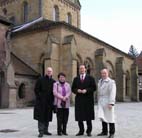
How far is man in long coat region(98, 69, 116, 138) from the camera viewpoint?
10578mm

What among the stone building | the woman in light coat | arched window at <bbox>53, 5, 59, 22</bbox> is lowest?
the woman in light coat

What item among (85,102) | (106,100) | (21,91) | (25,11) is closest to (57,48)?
(21,91)

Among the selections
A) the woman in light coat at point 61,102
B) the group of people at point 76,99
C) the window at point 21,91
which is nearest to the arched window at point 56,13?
the window at point 21,91

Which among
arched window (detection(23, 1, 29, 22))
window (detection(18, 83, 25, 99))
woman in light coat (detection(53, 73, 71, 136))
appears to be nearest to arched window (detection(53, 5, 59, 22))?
arched window (detection(23, 1, 29, 22))

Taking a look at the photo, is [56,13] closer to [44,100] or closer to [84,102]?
[44,100]

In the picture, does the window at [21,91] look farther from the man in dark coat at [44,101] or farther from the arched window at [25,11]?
the man in dark coat at [44,101]

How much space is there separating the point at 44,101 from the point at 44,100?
1.2 inches

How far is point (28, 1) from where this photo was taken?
4741cm

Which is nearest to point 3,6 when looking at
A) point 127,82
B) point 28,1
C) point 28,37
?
point 28,1

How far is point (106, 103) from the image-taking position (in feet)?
35.2

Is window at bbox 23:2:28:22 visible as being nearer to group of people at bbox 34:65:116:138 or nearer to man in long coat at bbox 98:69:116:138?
group of people at bbox 34:65:116:138

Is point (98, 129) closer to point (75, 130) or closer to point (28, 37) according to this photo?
point (75, 130)

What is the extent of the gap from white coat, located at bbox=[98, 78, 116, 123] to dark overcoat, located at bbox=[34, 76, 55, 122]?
5.16 feet

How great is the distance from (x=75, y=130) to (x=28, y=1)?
1464 inches
